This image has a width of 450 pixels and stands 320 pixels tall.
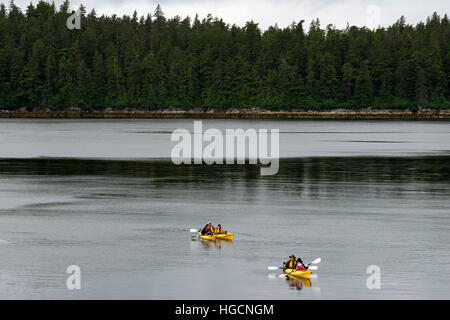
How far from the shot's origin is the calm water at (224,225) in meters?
29.1

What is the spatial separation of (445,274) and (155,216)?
17.9m

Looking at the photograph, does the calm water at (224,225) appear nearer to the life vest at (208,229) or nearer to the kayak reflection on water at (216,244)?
the kayak reflection on water at (216,244)

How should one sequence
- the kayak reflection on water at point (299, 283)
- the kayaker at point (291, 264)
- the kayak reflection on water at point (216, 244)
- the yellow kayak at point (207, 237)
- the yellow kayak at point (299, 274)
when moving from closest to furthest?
1. the kayak reflection on water at point (299, 283)
2. the yellow kayak at point (299, 274)
3. the kayaker at point (291, 264)
4. the kayak reflection on water at point (216, 244)
5. the yellow kayak at point (207, 237)

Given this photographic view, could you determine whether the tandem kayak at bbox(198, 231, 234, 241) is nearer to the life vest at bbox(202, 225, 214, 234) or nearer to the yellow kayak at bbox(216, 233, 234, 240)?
the yellow kayak at bbox(216, 233, 234, 240)

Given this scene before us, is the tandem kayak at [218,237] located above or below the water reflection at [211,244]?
above

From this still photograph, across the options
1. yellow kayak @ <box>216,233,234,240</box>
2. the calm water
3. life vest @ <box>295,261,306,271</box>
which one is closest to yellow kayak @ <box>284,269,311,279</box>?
life vest @ <box>295,261,306,271</box>

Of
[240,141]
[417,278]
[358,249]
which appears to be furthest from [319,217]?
[240,141]

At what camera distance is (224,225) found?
41125mm

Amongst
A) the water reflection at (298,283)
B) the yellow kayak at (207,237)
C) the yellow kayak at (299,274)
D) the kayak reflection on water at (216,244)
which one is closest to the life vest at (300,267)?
the yellow kayak at (299,274)

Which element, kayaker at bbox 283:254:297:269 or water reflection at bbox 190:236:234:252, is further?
water reflection at bbox 190:236:234:252

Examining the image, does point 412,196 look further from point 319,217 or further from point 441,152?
point 441,152

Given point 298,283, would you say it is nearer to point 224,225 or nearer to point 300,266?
point 300,266

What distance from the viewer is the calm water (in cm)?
A: 2912

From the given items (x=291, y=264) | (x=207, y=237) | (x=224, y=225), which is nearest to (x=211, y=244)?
(x=207, y=237)
